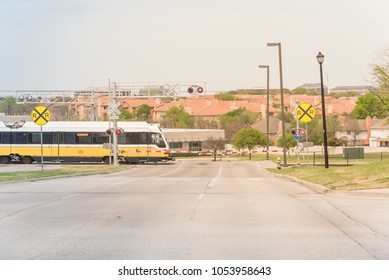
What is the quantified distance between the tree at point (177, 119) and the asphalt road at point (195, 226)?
9599 cm

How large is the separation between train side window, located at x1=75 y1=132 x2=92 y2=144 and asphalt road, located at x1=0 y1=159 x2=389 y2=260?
35937 mm

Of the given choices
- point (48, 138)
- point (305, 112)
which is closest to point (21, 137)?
point (48, 138)

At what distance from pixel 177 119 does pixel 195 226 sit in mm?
107247

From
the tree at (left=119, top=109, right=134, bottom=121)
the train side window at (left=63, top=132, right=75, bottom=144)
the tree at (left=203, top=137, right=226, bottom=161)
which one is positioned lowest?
the tree at (left=203, top=137, right=226, bottom=161)

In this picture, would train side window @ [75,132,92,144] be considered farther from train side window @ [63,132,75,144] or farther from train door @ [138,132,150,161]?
train door @ [138,132,150,161]

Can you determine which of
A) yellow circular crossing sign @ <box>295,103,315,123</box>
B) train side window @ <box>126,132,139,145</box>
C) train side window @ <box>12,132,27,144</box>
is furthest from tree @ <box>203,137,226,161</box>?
yellow circular crossing sign @ <box>295,103,315,123</box>

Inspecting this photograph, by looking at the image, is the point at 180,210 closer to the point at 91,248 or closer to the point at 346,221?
the point at 346,221

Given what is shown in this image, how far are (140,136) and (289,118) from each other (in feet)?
196

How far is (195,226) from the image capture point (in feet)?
40.3

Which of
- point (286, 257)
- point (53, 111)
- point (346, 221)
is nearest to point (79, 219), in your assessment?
point (346, 221)

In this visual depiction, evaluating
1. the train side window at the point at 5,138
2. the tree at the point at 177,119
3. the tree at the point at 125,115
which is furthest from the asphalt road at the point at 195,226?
the tree at the point at 177,119

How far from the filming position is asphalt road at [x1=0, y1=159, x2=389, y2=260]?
9.33 meters

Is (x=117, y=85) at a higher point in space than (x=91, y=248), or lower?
higher

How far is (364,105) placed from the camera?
99188mm
